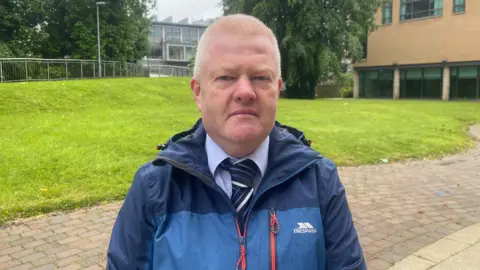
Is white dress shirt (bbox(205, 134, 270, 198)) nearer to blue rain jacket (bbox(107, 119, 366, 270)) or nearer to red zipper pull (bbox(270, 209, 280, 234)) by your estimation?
blue rain jacket (bbox(107, 119, 366, 270))

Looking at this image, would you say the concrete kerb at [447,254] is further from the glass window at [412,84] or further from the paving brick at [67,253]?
the glass window at [412,84]

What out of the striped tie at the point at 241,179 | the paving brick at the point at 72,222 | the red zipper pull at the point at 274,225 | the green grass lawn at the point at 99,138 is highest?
the striped tie at the point at 241,179

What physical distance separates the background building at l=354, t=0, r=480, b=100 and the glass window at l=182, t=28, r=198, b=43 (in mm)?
45370

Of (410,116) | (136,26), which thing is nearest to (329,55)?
(410,116)

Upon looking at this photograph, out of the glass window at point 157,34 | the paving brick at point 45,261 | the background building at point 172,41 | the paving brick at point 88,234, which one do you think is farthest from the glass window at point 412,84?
the glass window at point 157,34

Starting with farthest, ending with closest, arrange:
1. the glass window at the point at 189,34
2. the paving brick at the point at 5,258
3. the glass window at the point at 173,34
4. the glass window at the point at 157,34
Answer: the glass window at the point at 189,34
the glass window at the point at 173,34
the glass window at the point at 157,34
the paving brick at the point at 5,258

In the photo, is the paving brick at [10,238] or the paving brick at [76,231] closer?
the paving brick at [10,238]

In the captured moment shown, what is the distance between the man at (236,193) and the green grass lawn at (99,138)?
4.37m

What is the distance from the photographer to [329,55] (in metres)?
30.4

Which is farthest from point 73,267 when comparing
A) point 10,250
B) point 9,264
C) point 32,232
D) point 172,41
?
point 172,41

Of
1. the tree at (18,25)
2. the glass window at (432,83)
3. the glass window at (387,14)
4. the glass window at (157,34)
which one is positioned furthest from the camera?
the glass window at (157,34)

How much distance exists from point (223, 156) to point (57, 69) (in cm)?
2569

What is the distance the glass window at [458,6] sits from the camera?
1410 inches

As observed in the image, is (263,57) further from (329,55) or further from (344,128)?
Answer: (329,55)
